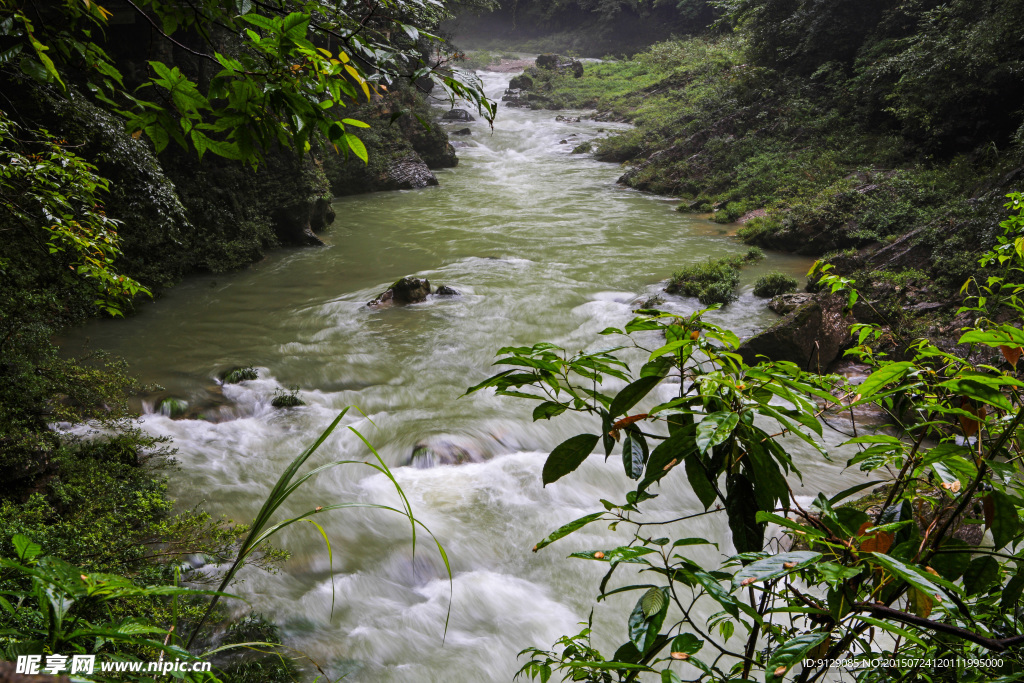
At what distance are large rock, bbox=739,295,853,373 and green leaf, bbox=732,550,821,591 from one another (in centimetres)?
573

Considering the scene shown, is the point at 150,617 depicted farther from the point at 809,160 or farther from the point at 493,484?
the point at 809,160

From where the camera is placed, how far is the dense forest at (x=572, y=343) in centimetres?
100

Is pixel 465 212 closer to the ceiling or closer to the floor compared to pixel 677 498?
closer to the ceiling

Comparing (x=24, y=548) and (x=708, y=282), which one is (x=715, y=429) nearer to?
(x=24, y=548)

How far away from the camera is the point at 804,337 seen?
20.5ft

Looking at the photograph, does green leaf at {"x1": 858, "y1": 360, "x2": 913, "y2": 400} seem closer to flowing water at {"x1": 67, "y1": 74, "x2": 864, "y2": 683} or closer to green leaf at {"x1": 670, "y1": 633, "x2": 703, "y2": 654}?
green leaf at {"x1": 670, "y1": 633, "x2": 703, "y2": 654}

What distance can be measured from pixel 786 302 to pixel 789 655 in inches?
324

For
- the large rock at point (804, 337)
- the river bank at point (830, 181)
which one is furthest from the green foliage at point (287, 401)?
the river bank at point (830, 181)

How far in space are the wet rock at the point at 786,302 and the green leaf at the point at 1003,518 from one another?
301 inches

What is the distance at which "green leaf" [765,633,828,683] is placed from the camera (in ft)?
2.66

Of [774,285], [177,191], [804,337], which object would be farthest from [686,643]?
[177,191]

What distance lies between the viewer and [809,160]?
13.3 m

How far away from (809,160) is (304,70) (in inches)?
574

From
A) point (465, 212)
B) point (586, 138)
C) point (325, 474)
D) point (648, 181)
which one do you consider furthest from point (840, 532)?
point (586, 138)
